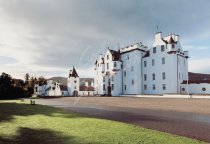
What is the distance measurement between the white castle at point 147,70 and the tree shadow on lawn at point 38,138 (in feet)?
148

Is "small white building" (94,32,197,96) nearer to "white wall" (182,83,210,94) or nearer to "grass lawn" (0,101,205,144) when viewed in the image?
"white wall" (182,83,210,94)

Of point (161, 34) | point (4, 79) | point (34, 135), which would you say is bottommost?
point (34, 135)

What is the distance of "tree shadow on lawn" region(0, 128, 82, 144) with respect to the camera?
1023 cm

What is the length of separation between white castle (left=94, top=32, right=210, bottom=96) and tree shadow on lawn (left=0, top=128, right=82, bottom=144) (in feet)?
148

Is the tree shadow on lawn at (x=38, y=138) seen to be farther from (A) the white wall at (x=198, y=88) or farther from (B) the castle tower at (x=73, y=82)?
(B) the castle tower at (x=73, y=82)

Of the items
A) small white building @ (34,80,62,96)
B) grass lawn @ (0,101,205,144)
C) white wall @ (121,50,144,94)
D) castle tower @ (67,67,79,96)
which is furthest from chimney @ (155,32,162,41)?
small white building @ (34,80,62,96)

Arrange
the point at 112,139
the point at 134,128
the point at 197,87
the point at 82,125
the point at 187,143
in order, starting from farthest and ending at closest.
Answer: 1. the point at 197,87
2. the point at 82,125
3. the point at 134,128
4. the point at 112,139
5. the point at 187,143

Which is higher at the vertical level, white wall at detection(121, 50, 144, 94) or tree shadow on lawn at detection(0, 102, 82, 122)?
white wall at detection(121, 50, 144, 94)

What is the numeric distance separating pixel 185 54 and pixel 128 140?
54.0 m

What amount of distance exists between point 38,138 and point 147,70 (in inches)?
2173

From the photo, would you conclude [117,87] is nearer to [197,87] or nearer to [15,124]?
[197,87]

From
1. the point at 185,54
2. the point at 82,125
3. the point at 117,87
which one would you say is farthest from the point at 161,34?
the point at 82,125

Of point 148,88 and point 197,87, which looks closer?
point 197,87

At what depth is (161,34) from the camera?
199 feet
